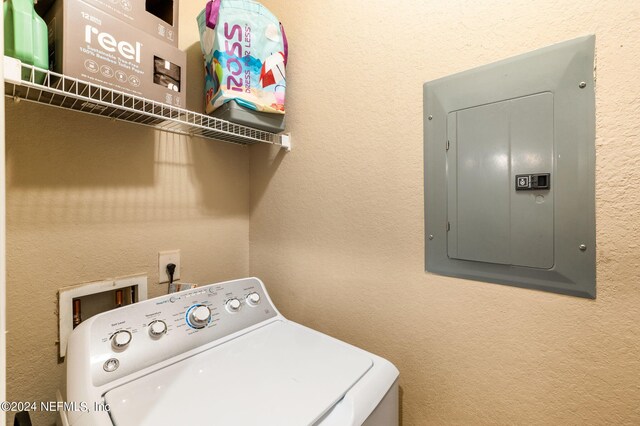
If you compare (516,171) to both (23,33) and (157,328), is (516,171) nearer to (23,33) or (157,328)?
(157,328)

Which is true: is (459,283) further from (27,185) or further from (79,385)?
(27,185)

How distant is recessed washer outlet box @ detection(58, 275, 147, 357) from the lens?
85 centimetres

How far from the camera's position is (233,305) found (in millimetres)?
896

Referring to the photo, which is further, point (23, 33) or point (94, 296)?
point (94, 296)

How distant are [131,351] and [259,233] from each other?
0.74 meters

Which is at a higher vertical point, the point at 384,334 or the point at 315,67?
the point at 315,67

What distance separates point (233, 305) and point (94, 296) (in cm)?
48

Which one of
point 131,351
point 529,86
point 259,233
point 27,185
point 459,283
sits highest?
point 529,86

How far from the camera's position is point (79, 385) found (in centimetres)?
58

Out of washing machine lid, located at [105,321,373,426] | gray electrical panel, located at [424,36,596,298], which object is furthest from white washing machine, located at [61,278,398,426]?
gray electrical panel, located at [424,36,596,298]

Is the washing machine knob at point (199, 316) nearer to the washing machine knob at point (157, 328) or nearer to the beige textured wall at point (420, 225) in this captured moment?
the washing machine knob at point (157, 328)

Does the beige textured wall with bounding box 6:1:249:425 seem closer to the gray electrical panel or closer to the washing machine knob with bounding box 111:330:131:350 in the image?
the washing machine knob with bounding box 111:330:131:350

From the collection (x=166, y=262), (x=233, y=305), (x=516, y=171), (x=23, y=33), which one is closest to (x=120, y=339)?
(x=233, y=305)

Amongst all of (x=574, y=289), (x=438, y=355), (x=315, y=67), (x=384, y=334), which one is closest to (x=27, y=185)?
(x=315, y=67)
